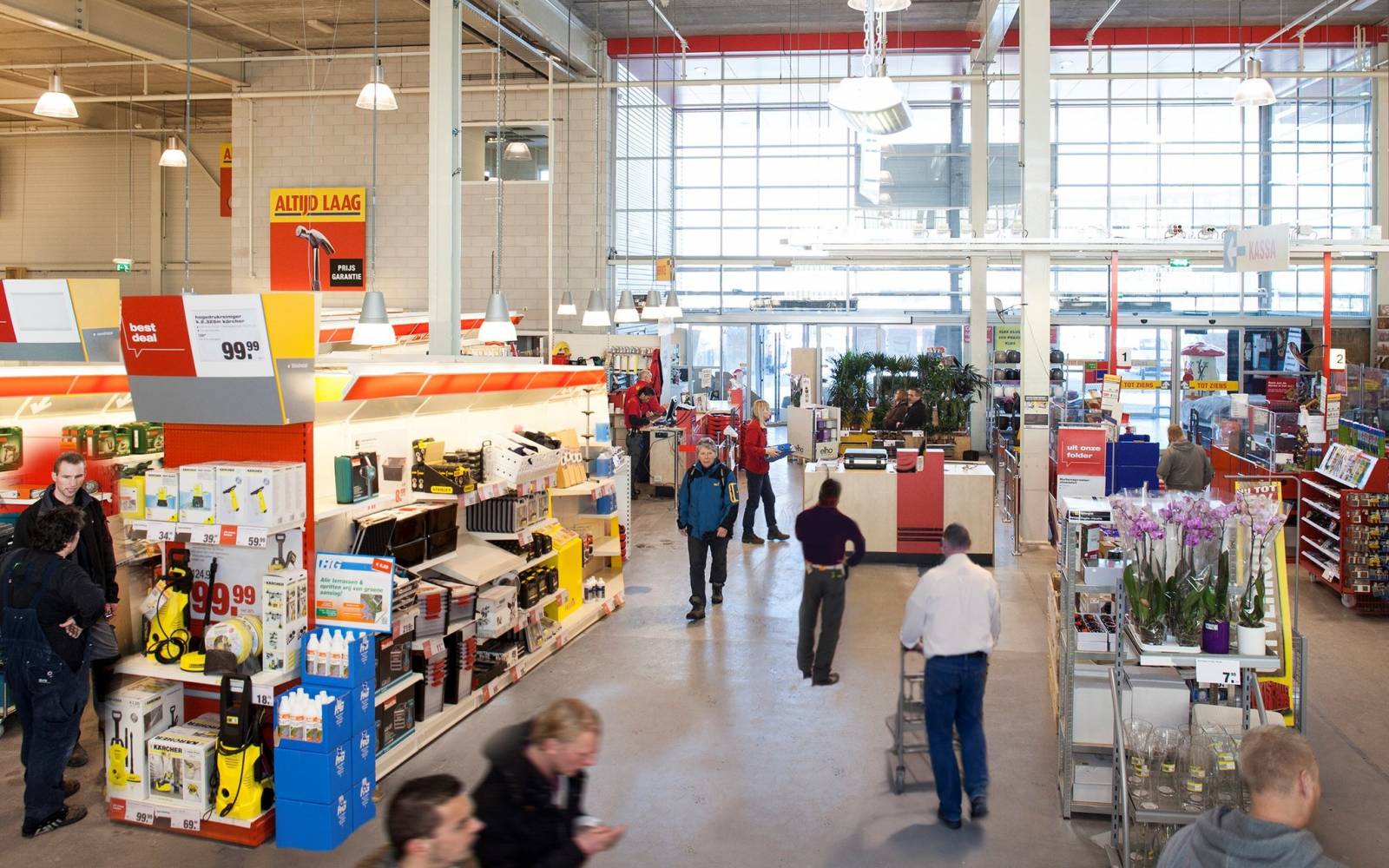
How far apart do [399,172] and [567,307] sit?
15.4ft

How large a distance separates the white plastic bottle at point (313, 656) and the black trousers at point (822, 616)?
2.99 m

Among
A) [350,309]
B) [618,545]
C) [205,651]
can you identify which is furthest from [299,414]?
[350,309]

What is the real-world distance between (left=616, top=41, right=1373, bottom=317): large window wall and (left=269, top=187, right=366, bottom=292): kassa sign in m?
4.35

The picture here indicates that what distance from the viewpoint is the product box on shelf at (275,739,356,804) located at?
4.98 meters

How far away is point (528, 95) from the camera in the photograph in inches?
719

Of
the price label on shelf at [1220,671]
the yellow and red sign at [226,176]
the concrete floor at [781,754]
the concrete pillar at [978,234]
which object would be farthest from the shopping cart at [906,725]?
the yellow and red sign at [226,176]

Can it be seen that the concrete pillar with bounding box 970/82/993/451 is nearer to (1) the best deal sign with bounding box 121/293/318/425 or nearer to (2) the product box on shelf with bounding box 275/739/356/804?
(1) the best deal sign with bounding box 121/293/318/425

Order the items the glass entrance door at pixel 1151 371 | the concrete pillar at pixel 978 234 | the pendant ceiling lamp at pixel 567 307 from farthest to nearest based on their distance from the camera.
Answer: the glass entrance door at pixel 1151 371
the concrete pillar at pixel 978 234
the pendant ceiling lamp at pixel 567 307

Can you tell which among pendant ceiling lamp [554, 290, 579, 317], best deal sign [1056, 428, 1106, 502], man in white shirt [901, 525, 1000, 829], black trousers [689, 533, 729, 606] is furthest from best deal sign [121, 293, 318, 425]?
pendant ceiling lamp [554, 290, 579, 317]

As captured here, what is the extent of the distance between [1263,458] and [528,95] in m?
12.1

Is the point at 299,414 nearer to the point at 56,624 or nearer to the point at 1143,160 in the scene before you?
the point at 56,624

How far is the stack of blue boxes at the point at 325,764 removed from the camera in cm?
498

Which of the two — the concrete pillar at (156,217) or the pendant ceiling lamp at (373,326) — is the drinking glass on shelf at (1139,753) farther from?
the concrete pillar at (156,217)

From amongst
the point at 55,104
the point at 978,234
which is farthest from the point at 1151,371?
the point at 55,104
